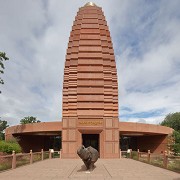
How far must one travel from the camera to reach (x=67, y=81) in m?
40.4

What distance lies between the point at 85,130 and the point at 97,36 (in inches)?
540

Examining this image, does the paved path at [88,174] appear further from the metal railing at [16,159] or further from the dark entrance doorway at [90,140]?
the dark entrance doorway at [90,140]

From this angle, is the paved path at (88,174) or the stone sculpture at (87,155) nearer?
the paved path at (88,174)

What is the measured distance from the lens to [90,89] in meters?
39.5

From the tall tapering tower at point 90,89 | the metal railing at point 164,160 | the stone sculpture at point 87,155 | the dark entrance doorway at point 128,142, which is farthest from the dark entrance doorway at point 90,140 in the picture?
the stone sculpture at point 87,155

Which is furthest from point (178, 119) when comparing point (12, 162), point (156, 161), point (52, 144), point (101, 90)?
point (12, 162)

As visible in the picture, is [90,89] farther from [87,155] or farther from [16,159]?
Answer: [87,155]

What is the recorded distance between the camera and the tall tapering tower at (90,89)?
3741cm

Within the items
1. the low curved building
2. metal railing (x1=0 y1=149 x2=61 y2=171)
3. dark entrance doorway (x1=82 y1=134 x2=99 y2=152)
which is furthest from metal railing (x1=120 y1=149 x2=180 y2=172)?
dark entrance doorway (x1=82 y1=134 x2=99 y2=152)

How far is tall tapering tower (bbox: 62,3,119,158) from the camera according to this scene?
37.4 metres

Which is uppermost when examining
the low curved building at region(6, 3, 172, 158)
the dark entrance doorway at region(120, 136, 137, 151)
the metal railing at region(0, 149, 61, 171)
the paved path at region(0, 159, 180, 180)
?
the low curved building at region(6, 3, 172, 158)

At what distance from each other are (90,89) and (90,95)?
2.67 ft

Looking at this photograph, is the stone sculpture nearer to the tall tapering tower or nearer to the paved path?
the paved path

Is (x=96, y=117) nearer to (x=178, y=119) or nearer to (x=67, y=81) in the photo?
(x=67, y=81)
